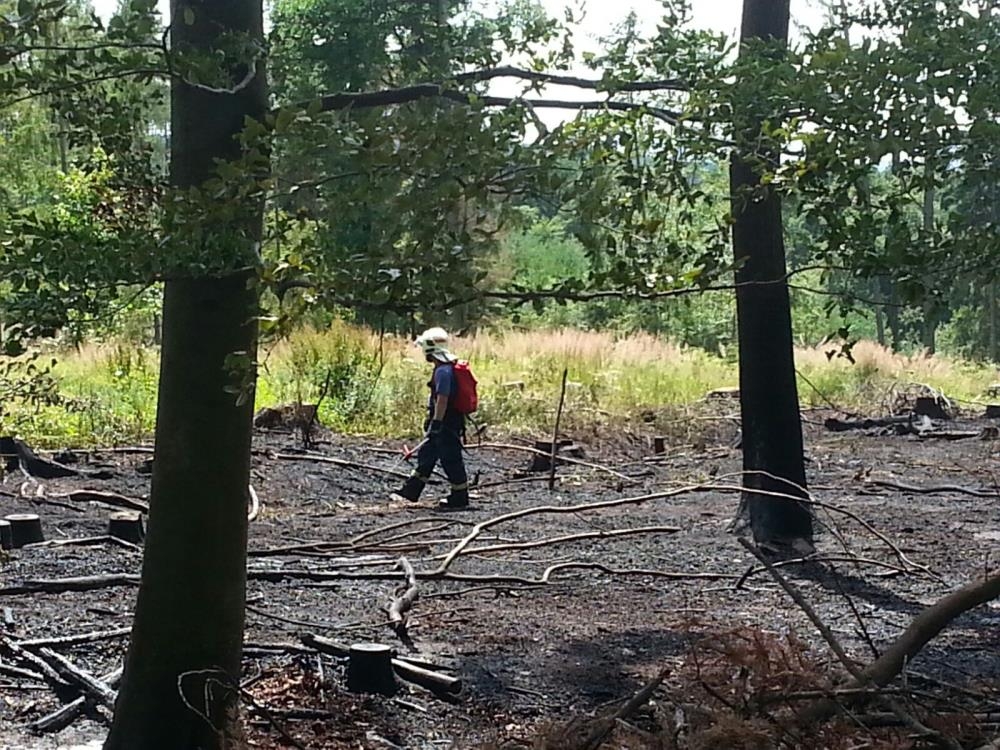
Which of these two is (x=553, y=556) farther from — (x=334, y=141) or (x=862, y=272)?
(x=334, y=141)

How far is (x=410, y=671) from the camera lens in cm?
553

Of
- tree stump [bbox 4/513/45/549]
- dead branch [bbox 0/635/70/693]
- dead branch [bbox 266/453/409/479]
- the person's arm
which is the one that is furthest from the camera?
dead branch [bbox 266/453/409/479]

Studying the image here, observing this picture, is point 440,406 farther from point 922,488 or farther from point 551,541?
point 922,488

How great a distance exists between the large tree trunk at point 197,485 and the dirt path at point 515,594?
44 cm

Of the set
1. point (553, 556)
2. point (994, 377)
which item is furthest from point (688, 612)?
point (994, 377)

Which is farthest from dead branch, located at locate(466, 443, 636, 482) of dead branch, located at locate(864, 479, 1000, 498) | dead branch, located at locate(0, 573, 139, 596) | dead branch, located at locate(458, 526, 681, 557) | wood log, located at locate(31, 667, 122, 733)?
wood log, located at locate(31, 667, 122, 733)

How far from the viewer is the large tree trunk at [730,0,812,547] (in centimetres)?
820

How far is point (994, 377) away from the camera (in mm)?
27672

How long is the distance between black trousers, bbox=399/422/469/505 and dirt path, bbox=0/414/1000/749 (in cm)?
23

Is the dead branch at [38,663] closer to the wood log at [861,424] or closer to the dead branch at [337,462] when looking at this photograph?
the dead branch at [337,462]

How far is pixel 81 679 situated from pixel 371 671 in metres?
1.07

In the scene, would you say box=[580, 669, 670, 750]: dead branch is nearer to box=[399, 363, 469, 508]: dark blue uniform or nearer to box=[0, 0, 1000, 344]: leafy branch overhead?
box=[0, 0, 1000, 344]: leafy branch overhead

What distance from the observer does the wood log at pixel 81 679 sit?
505 centimetres

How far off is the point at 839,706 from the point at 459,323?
132cm
